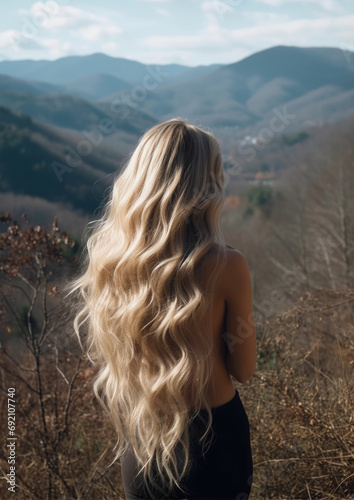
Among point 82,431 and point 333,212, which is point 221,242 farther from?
point 333,212

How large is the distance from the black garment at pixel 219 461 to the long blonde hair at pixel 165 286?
0.03 m

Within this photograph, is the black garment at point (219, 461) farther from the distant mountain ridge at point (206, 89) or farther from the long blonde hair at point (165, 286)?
the distant mountain ridge at point (206, 89)

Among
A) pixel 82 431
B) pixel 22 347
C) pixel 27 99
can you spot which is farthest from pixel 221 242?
pixel 27 99

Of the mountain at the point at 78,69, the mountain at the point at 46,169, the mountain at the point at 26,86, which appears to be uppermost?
the mountain at the point at 78,69

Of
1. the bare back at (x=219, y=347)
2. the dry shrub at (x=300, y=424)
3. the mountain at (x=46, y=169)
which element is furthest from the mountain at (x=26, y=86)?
the bare back at (x=219, y=347)

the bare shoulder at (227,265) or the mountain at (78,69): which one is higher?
the mountain at (78,69)

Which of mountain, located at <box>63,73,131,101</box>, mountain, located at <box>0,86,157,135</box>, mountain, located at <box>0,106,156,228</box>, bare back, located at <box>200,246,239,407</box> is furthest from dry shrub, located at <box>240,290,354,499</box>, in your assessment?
mountain, located at <box>63,73,131,101</box>

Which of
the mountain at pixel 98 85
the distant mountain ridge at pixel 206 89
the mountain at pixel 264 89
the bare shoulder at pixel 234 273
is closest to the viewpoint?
the bare shoulder at pixel 234 273

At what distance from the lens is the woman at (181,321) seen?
1.54 m

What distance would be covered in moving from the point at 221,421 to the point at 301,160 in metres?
31.5

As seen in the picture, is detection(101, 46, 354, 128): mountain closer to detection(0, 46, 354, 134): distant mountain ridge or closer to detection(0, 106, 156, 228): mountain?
detection(0, 46, 354, 134): distant mountain ridge

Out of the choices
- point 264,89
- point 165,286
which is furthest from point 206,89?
point 165,286

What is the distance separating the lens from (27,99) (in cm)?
3638

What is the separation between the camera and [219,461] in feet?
5.16
